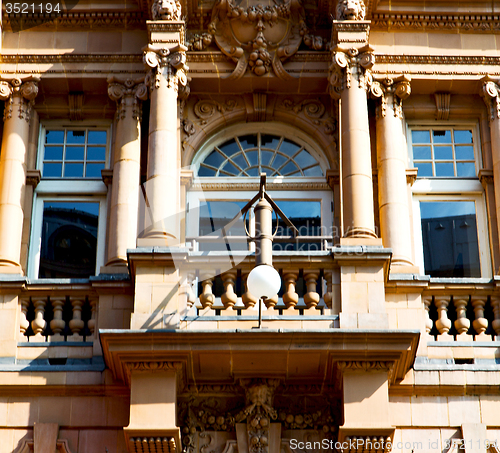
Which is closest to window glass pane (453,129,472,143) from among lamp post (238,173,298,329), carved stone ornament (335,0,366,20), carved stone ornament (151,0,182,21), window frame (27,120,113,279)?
carved stone ornament (335,0,366,20)

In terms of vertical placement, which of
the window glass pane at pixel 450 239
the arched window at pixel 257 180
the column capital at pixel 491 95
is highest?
the column capital at pixel 491 95

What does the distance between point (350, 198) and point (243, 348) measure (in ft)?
10.5

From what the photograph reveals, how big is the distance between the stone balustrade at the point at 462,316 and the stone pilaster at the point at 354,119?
1.50 m

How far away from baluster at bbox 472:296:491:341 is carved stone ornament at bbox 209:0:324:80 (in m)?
5.15

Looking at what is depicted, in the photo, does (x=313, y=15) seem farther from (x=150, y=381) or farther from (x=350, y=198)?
(x=150, y=381)

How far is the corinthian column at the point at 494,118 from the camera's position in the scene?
1922cm

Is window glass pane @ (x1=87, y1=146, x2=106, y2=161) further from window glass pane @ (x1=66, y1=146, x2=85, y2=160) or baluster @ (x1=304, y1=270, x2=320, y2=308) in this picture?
baluster @ (x1=304, y1=270, x2=320, y2=308)

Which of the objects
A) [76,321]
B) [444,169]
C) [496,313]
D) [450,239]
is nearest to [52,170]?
[76,321]

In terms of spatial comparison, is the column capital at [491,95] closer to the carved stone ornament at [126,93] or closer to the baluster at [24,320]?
the carved stone ornament at [126,93]

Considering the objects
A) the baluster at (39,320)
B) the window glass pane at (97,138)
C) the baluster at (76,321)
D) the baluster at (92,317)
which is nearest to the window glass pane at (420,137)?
the window glass pane at (97,138)

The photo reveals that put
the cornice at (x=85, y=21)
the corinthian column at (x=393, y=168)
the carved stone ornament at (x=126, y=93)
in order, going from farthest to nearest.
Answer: the cornice at (x=85, y=21)
the carved stone ornament at (x=126, y=93)
the corinthian column at (x=393, y=168)

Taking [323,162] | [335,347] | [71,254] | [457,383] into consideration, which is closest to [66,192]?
[71,254]

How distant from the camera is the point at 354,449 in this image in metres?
16.1

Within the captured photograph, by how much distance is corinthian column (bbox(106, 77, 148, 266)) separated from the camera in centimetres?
1855
